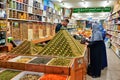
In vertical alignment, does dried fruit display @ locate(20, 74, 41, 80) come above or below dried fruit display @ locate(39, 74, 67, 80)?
below

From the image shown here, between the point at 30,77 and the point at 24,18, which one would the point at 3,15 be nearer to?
the point at 24,18

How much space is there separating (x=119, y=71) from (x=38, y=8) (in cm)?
588

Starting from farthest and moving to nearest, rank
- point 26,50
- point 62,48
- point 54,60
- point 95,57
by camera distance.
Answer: point 95,57 → point 26,50 → point 62,48 → point 54,60

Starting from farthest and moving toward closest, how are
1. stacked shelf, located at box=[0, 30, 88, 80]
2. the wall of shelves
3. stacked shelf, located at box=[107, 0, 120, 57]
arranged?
stacked shelf, located at box=[107, 0, 120, 57] < the wall of shelves < stacked shelf, located at box=[0, 30, 88, 80]

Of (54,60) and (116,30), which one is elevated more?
(116,30)

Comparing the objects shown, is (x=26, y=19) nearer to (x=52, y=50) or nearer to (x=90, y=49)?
(x=90, y=49)

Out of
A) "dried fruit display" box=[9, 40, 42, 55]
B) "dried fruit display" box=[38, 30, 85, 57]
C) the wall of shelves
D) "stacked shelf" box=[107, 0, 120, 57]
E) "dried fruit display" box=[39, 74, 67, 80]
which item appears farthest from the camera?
"stacked shelf" box=[107, 0, 120, 57]

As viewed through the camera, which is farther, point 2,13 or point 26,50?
point 2,13

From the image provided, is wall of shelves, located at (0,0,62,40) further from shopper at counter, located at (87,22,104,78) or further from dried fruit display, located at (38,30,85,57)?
shopper at counter, located at (87,22,104,78)

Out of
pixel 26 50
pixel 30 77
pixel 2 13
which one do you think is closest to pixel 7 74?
pixel 30 77

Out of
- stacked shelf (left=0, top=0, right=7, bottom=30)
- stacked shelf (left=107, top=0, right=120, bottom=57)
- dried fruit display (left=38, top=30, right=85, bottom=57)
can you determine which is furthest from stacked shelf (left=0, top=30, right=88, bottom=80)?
stacked shelf (left=107, top=0, right=120, bottom=57)

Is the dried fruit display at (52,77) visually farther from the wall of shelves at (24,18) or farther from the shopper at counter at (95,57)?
the shopper at counter at (95,57)

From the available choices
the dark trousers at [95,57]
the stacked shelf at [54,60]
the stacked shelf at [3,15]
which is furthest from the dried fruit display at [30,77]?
the dark trousers at [95,57]

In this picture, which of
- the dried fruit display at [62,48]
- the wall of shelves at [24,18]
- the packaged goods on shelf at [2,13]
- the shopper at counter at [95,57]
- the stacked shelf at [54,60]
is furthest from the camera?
the wall of shelves at [24,18]
